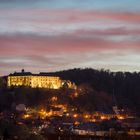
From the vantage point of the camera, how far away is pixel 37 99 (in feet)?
297

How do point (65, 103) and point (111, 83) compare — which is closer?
point (65, 103)

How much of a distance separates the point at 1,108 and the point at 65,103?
1262 centimetres

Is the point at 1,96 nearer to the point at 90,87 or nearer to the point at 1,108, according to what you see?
the point at 1,108

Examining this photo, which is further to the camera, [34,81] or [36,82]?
[34,81]

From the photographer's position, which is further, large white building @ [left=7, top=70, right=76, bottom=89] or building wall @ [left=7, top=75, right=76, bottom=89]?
large white building @ [left=7, top=70, right=76, bottom=89]

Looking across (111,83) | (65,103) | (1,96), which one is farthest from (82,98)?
(111,83)

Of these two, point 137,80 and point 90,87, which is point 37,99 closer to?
point 90,87

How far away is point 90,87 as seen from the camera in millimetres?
105125

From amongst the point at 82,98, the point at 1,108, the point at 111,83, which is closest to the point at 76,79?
the point at 111,83

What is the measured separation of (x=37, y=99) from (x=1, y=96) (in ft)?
16.9

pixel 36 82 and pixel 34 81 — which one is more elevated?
pixel 34 81

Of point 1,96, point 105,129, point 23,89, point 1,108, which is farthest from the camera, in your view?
point 23,89

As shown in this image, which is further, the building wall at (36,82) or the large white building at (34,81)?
the large white building at (34,81)

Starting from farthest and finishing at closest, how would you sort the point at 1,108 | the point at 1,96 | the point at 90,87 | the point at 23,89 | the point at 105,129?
the point at 90,87 < the point at 23,89 < the point at 1,96 < the point at 1,108 < the point at 105,129
